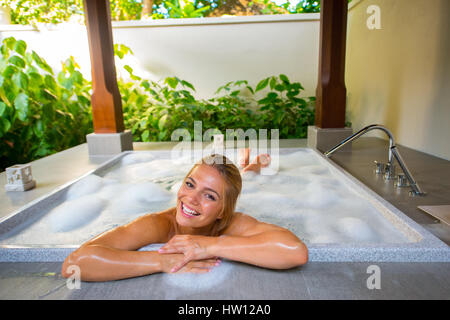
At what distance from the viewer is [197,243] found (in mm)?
1135

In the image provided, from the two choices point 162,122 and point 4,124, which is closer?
point 4,124

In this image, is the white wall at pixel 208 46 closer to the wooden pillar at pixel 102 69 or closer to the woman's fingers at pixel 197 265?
the wooden pillar at pixel 102 69

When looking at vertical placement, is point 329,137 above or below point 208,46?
below

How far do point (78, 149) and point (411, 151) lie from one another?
363cm

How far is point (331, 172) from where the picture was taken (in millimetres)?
2537

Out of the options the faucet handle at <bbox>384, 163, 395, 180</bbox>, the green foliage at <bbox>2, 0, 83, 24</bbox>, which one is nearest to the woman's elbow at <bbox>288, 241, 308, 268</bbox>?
the faucet handle at <bbox>384, 163, 395, 180</bbox>

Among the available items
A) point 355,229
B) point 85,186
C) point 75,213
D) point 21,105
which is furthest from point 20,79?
point 355,229

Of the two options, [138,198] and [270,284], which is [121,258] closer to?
[270,284]

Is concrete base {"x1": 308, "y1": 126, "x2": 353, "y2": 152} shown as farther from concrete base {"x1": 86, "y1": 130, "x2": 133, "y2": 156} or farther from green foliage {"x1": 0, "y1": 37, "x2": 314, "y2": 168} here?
concrete base {"x1": 86, "y1": 130, "x2": 133, "y2": 156}

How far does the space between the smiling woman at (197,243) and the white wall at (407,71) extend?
2485 mm

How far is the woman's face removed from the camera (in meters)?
1.18

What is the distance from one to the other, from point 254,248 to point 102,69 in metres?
2.93

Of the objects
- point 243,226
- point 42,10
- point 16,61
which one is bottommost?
point 243,226
